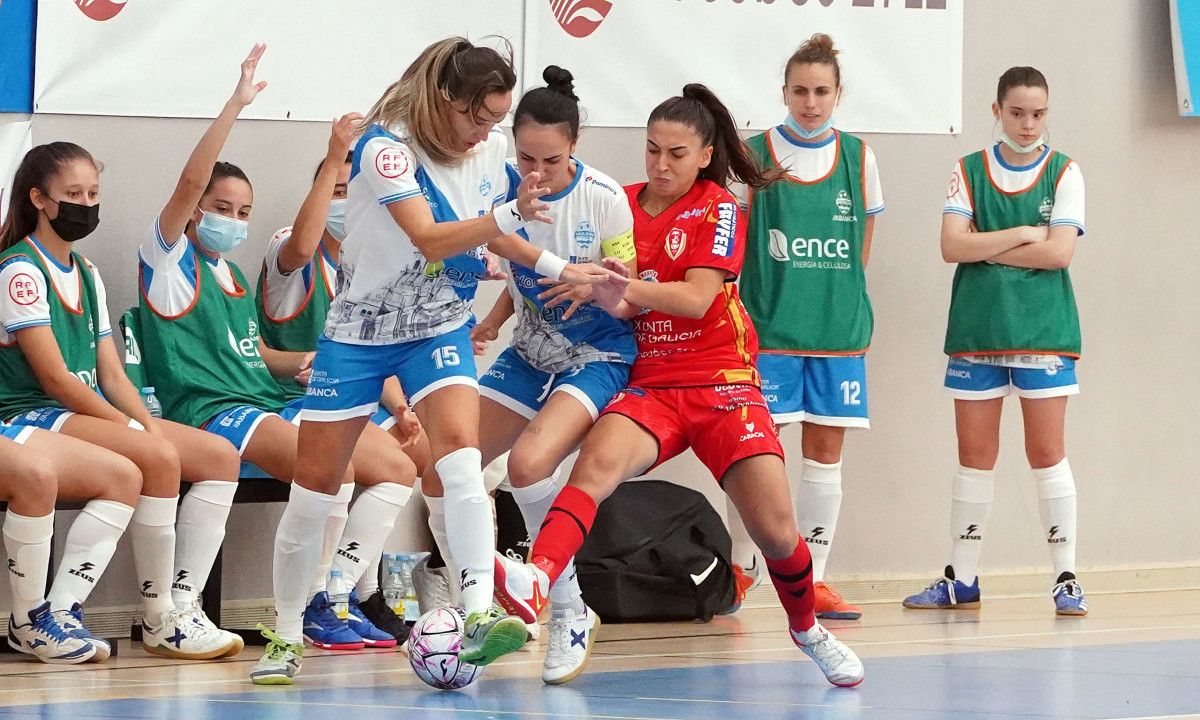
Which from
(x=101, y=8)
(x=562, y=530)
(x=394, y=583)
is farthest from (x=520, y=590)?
(x=101, y=8)

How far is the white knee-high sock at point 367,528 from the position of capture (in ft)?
15.7

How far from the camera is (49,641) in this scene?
4285 millimetres

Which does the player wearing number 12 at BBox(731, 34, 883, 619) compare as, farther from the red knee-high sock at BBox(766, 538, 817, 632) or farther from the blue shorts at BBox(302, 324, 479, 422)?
the blue shorts at BBox(302, 324, 479, 422)

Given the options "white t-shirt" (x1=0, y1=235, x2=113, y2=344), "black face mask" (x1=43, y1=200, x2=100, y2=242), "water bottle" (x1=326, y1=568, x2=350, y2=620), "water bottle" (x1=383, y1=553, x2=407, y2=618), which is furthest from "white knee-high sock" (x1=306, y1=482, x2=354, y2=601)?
"black face mask" (x1=43, y1=200, x2=100, y2=242)

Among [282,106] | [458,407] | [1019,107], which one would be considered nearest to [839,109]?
[1019,107]

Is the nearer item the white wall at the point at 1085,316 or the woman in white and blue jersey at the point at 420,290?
the woman in white and blue jersey at the point at 420,290

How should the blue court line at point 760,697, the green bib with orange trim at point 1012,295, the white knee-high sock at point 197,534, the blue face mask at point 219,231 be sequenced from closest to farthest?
the blue court line at point 760,697 < the white knee-high sock at point 197,534 < the blue face mask at point 219,231 < the green bib with orange trim at point 1012,295

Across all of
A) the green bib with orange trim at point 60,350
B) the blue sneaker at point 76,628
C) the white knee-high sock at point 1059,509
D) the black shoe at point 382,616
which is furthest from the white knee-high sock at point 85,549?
the white knee-high sock at point 1059,509

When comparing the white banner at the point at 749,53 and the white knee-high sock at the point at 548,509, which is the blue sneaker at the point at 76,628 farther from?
the white banner at the point at 749,53

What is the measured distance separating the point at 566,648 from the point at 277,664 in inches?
27.8

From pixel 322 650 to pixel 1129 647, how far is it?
7.87 ft

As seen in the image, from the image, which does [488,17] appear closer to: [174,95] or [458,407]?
[174,95]

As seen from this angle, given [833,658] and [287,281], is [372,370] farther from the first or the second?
[287,281]

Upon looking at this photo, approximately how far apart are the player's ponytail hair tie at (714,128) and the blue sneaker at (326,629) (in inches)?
68.6
